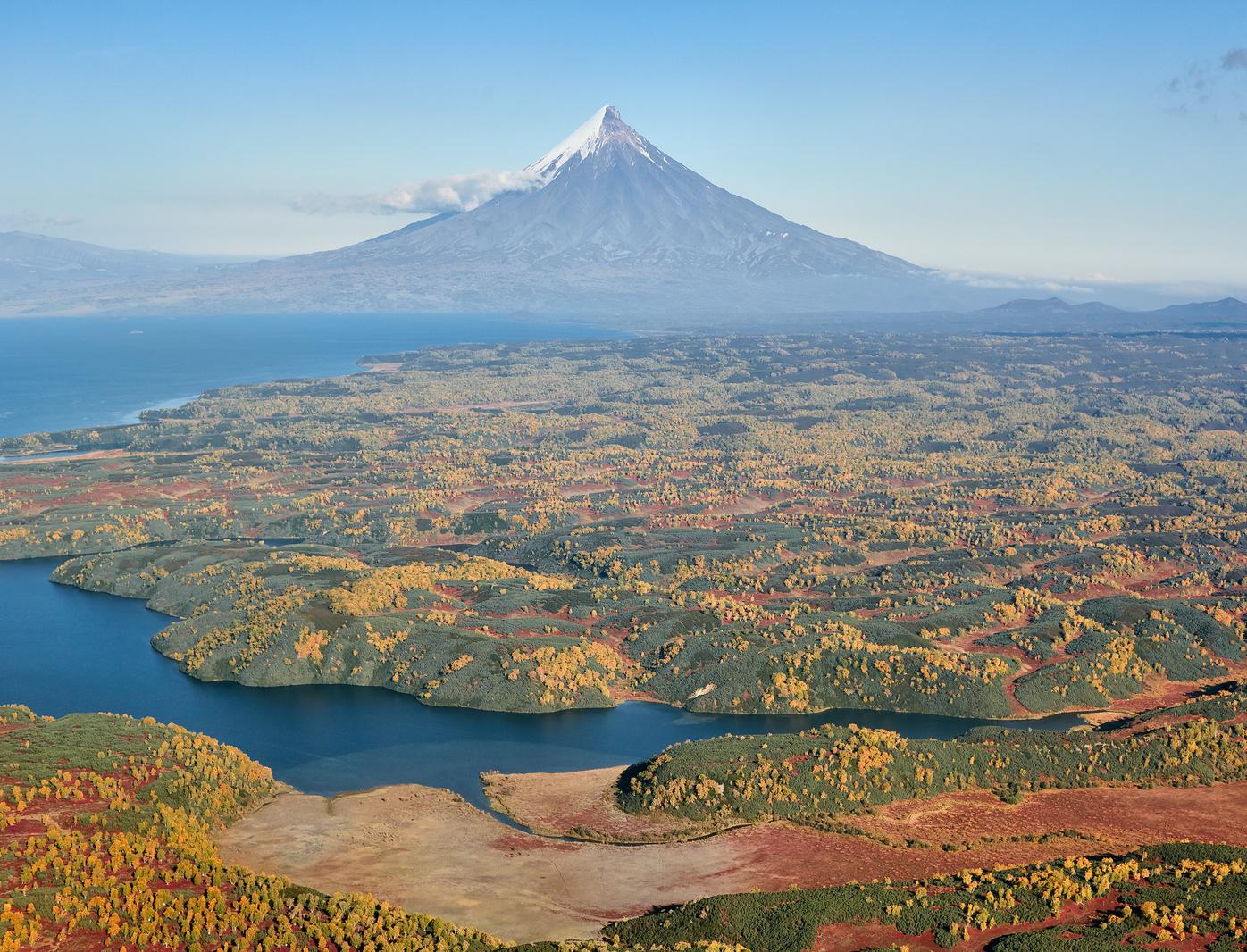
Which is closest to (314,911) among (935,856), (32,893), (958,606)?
(32,893)

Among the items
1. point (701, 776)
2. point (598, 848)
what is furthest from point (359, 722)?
point (701, 776)

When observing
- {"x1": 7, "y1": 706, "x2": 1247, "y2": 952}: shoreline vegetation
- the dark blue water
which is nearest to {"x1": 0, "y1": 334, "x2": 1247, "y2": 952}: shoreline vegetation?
{"x1": 7, "y1": 706, "x2": 1247, "y2": 952}: shoreline vegetation

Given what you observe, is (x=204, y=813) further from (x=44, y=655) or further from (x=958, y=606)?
(x=958, y=606)

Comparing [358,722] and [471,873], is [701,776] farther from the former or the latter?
[358,722]

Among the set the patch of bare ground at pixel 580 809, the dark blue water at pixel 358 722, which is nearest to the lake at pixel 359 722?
the dark blue water at pixel 358 722

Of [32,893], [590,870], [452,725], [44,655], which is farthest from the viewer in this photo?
[44,655]

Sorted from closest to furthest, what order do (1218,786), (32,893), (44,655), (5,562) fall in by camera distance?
(32,893), (1218,786), (44,655), (5,562)

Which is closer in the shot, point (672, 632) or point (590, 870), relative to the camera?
point (590, 870)

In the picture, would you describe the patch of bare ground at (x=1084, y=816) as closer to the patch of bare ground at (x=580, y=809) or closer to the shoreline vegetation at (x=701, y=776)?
Result: the shoreline vegetation at (x=701, y=776)
